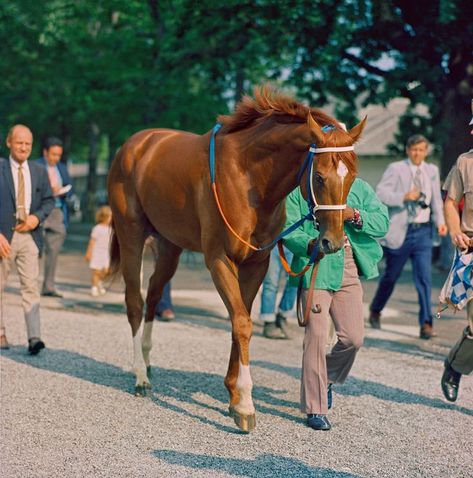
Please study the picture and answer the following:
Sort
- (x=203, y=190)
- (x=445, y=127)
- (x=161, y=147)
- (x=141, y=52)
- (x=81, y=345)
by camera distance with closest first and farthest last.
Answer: (x=203, y=190)
(x=161, y=147)
(x=81, y=345)
(x=445, y=127)
(x=141, y=52)

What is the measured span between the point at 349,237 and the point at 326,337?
0.76 metres

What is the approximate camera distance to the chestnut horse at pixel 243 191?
5.20m

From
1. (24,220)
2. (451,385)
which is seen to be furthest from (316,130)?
(24,220)

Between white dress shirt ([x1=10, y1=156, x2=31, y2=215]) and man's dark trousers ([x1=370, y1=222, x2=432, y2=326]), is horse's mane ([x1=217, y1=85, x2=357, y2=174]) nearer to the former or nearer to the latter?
white dress shirt ([x1=10, y1=156, x2=31, y2=215])

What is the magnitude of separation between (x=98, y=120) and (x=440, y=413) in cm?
2785

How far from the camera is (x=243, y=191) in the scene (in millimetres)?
5891

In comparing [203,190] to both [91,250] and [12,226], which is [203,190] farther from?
[91,250]

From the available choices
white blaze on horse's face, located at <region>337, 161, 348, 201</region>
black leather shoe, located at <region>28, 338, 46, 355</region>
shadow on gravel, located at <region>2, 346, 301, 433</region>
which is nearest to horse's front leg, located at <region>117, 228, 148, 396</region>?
shadow on gravel, located at <region>2, 346, 301, 433</region>

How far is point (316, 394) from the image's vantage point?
18.7 feet

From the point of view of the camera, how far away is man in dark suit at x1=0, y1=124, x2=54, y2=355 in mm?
8109

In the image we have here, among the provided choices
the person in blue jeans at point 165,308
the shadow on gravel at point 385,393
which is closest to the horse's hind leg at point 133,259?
the shadow on gravel at point 385,393

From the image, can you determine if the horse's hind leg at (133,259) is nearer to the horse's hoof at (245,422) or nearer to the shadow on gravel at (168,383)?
the shadow on gravel at (168,383)

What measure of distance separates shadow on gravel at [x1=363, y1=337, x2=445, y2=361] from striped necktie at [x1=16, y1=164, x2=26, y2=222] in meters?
3.83

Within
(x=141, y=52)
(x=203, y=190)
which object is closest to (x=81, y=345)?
(x=203, y=190)
